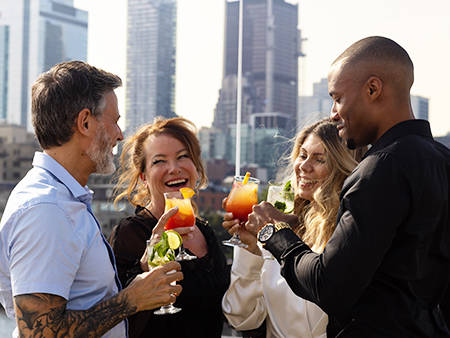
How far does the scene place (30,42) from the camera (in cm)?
4050

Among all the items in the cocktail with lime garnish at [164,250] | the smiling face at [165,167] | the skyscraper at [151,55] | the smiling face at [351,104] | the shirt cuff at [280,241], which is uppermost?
the skyscraper at [151,55]

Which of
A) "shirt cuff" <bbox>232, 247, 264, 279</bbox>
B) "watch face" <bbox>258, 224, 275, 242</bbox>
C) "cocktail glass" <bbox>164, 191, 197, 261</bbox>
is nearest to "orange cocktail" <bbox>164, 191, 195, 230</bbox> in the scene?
"cocktail glass" <bbox>164, 191, 197, 261</bbox>

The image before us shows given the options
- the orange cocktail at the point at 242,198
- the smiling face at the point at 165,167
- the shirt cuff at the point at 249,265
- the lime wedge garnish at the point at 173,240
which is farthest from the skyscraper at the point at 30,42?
the lime wedge garnish at the point at 173,240

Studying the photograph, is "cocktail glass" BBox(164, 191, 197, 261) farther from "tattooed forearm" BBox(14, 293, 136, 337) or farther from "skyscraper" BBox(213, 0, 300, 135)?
"skyscraper" BBox(213, 0, 300, 135)

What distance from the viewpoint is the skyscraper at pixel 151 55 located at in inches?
1028

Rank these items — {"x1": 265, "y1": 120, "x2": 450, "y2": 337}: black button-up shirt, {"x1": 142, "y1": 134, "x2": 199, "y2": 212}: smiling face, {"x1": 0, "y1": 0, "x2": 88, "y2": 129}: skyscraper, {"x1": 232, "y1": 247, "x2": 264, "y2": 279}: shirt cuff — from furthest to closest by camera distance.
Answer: {"x1": 0, "y1": 0, "x2": 88, "y2": 129}: skyscraper, {"x1": 142, "y1": 134, "x2": 199, "y2": 212}: smiling face, {"x1": 232, "y1": 247, "x2": 264, "y2": 279}: shirt cuff, {"x1": 265, "y1": 120, "x2": 450, "y2": 337}: black button-up shirt

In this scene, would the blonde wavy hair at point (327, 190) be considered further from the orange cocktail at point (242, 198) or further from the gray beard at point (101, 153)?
the gray beard at point (101, 153)

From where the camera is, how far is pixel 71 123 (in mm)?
1681

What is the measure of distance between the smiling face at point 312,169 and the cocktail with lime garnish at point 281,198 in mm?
49

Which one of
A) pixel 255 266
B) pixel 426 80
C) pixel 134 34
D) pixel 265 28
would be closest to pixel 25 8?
pixel 134 34

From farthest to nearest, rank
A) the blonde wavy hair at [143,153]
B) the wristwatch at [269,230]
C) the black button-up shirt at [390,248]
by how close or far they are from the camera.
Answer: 1. the blonde wavy hair at [143,153]
2. the wristwatch at [269,230]
3. the black button-up shirt at [390,248]

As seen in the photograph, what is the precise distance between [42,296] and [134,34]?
3127 cm

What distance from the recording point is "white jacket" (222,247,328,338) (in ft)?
6.63

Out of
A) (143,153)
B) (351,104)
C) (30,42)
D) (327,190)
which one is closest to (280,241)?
(351,104)
